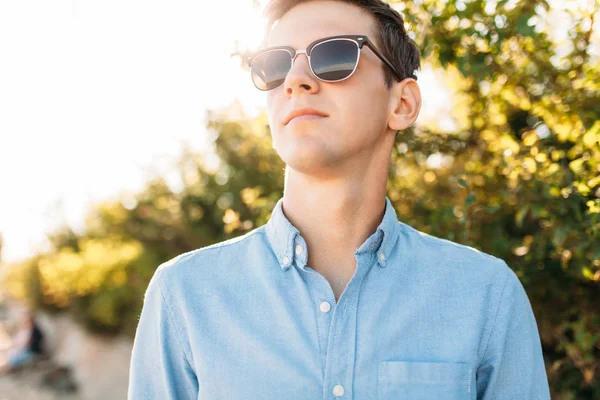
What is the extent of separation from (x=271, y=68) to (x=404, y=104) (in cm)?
50

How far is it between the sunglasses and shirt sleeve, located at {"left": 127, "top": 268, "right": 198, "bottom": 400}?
0.79 m

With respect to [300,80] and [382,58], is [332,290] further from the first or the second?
[382,58]

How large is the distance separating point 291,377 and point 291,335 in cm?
12

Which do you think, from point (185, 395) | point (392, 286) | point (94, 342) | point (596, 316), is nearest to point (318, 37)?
point (392, 286)

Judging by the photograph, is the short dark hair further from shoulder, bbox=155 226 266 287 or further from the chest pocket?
the chest pocket

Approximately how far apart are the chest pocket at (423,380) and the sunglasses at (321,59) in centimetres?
89

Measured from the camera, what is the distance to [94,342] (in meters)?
9.05

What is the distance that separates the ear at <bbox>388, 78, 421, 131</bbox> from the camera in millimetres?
2102

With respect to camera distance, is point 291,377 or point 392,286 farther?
point 392,286

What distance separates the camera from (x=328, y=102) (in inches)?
74.3

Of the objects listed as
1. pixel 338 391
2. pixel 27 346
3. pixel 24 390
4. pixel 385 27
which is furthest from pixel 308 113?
pixel 27 346

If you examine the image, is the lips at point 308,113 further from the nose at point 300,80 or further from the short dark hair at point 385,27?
the short dark hair at point 385,27

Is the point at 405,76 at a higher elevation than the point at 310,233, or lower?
higher

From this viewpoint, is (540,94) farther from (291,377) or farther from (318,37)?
(291,377)
